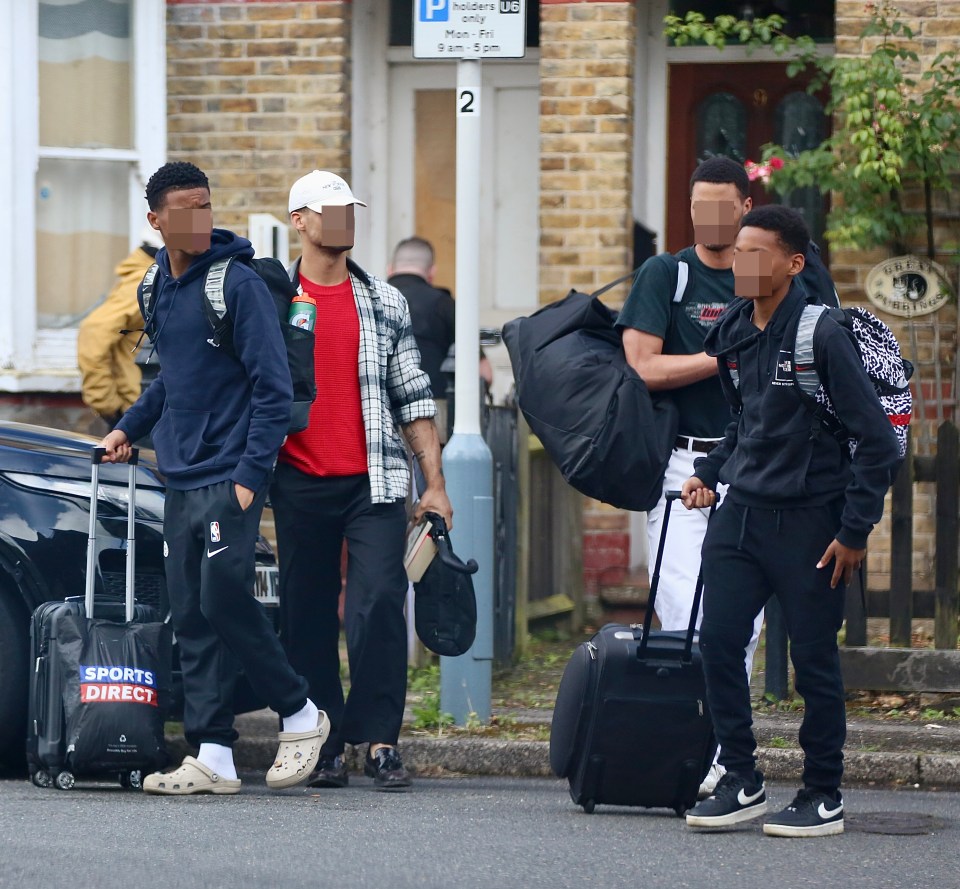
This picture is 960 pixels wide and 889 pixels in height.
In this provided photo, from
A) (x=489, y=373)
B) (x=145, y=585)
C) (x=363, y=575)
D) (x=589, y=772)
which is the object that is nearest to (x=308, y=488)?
(x=363, y=575)

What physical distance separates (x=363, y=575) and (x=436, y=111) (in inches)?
193

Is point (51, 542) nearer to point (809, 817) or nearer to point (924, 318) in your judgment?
point (809, 817)

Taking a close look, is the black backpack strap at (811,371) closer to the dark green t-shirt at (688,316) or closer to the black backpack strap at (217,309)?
the dark green t-shirt at (688,316)

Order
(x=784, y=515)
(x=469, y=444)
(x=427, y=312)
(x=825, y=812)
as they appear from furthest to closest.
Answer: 1. (x=427, y=312)
2. (x=469, y=444)
3. (x=825, y=812)
4. (x=784, y=515)

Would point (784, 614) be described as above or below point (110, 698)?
above

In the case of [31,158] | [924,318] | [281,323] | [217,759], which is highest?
[31,158]

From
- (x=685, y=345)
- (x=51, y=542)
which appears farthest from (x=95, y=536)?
(x=685, y=345)

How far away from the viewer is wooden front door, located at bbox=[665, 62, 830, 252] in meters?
10.1

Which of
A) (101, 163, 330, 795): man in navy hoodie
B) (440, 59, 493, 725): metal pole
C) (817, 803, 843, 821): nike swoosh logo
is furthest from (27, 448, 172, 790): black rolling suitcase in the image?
(817, 803, 843, 821): nike swoosh logo

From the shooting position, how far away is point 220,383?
5.96 metres

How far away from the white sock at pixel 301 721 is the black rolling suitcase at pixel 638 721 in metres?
0.92

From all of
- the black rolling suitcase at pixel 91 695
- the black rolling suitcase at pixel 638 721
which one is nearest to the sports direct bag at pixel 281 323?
the black rolling suitcase at pixel 91 695

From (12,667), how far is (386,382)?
61.5 inches

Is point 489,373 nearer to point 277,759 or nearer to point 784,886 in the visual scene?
point 277,759
